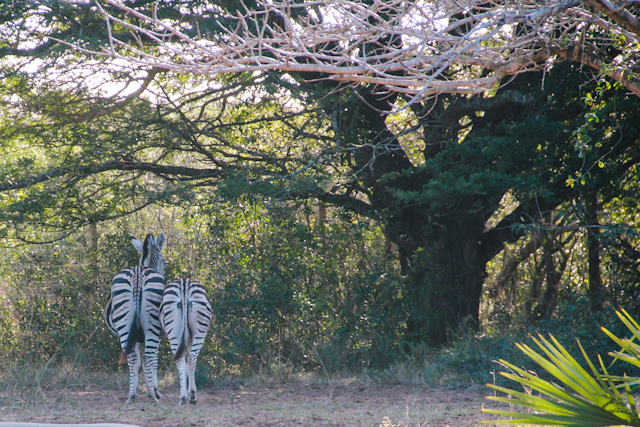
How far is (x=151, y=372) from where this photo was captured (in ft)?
24.0

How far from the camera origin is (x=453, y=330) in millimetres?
10109

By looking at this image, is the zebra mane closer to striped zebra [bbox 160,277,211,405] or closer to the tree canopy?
striped zebra [bbox 160,277,211,405]

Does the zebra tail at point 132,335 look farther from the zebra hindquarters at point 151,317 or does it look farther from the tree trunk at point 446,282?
the tree trunk at point 446,282

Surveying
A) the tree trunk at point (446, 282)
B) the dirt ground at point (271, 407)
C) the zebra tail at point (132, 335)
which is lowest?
the dirt ground at point (271, 407)

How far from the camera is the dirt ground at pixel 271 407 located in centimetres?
580

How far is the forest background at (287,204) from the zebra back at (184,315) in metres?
1.45

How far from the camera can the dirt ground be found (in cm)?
580

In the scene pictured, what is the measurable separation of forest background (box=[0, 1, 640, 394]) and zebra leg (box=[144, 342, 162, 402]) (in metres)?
1.15

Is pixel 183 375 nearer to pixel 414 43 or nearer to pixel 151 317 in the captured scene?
pixel 151 317

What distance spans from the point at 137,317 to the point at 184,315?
0.81 m

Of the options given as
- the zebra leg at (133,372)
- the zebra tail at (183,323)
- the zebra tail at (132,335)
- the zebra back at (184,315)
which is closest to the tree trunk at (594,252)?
the zebra back at (184,315)

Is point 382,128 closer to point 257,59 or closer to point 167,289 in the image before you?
point 167,289

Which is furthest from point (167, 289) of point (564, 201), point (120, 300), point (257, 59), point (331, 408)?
point (564, 201)

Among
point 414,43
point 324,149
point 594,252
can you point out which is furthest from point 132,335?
point 594,252
